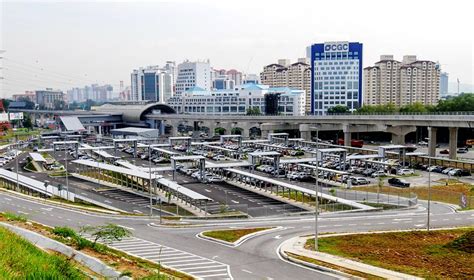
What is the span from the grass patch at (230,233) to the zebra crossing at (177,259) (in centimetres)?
423

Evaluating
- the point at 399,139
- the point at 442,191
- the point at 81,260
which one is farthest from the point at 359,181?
Answer: the point at 81,260

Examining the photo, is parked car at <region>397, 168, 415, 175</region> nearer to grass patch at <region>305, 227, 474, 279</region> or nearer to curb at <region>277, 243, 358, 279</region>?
grass patch at <region>305, 227, 474, 279</region>

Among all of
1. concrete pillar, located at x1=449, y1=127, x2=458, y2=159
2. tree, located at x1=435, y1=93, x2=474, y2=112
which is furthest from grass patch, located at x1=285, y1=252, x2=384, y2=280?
tree, located at x1=435, y1=93, x2=474, y2=112

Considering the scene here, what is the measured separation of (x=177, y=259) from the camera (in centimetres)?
2791

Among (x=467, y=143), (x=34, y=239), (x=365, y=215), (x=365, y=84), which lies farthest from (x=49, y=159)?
(x=365, y=84)

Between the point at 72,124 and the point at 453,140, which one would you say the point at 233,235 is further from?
the point at 72,124

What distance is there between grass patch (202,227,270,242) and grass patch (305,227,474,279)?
4956 mm

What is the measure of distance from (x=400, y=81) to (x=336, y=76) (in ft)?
107

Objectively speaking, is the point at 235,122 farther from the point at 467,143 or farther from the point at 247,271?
the point at 247,271

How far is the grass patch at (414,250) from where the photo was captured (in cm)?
2575

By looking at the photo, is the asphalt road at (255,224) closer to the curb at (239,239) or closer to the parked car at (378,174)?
the curb at (239,239)

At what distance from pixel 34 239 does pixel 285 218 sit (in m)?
24.8

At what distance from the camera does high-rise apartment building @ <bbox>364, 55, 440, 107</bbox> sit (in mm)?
193750

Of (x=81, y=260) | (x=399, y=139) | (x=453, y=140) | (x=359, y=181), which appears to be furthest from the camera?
(x=399, y=139)
